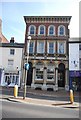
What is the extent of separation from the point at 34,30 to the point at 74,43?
7.26 metres

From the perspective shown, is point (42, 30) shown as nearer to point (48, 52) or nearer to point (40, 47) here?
point (40, 47)

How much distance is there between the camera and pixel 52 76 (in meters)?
29.7

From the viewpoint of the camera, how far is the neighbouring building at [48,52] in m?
29.6

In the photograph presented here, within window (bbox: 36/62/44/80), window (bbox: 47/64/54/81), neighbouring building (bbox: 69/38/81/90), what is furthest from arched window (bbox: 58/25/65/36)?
window (bbox: 36/62/44/80)

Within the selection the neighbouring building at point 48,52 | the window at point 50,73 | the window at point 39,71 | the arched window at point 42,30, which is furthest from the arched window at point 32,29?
the window at point 50,73

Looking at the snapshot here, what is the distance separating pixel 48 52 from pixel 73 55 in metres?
4.15

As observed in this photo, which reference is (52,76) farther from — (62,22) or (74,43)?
(62,22)

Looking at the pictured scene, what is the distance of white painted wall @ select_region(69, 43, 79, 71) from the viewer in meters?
29.4

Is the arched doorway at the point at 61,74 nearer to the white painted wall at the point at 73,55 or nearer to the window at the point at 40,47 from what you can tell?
the white painted wall at the point at 73,55

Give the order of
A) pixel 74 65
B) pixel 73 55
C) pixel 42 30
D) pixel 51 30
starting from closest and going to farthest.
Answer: pixel 74 65, pixel 73 55, pixel 51 30, pixel 42 30

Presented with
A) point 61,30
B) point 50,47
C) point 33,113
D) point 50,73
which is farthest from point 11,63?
→ point 33,113

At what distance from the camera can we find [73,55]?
29938mm

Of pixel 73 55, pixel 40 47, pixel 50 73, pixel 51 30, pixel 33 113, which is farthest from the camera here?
pixel 51 30

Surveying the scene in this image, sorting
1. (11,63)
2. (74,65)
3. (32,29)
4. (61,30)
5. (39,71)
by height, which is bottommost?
(39,71)
